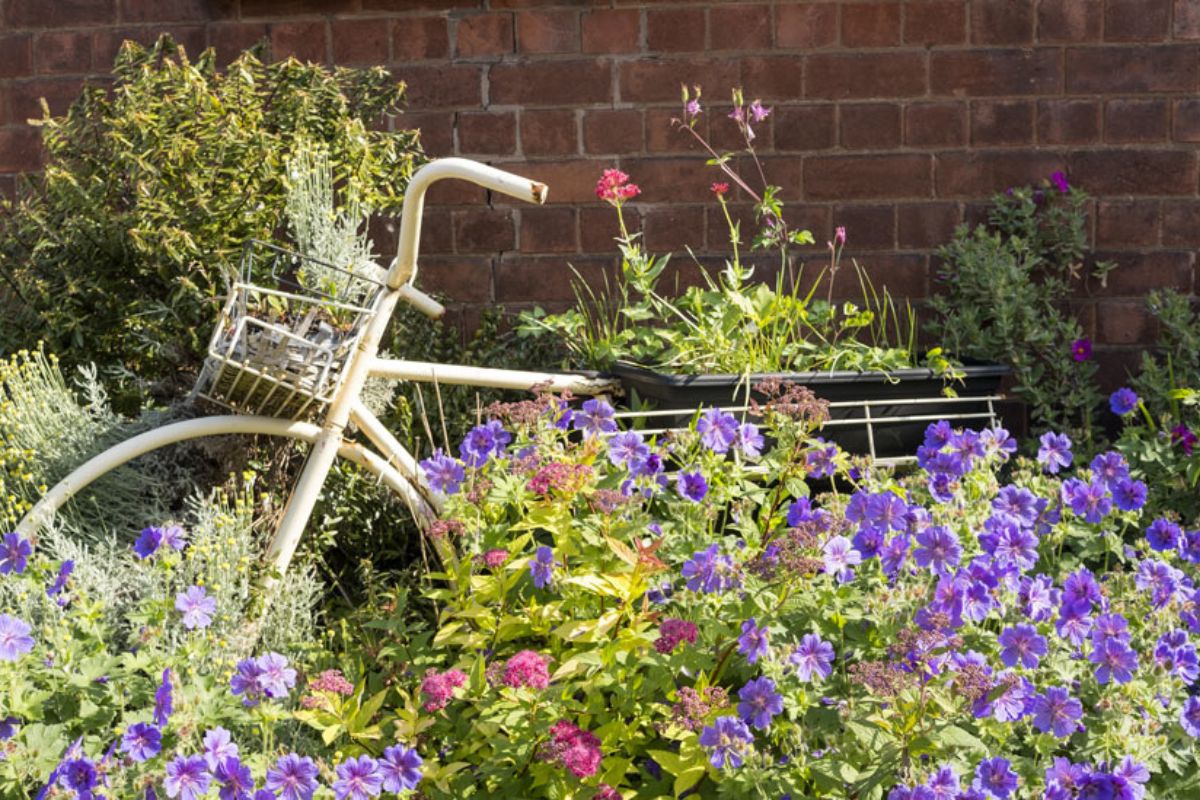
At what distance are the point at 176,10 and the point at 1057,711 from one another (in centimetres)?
320

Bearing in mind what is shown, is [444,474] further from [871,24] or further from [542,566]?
[871,24]

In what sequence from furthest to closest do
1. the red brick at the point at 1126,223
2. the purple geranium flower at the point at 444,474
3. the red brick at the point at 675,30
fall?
the red brick at the point at 1126,223
the red brick at the point at 675,30
the purple geranium flower at the point at 444,474

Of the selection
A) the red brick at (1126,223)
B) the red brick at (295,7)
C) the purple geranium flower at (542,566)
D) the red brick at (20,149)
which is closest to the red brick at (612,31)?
the red brick at (295,7)

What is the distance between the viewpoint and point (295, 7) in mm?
4148

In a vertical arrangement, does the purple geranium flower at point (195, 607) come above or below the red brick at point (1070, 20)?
below

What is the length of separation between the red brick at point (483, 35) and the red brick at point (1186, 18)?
6.15ft

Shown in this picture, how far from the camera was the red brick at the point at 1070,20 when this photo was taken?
410 centimetres

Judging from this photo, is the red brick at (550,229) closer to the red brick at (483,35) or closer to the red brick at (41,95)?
the red brick at (483,35)

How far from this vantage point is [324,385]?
2953mm

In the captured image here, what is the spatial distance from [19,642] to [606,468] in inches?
43.1

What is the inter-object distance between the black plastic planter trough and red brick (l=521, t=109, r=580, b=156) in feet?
2.83

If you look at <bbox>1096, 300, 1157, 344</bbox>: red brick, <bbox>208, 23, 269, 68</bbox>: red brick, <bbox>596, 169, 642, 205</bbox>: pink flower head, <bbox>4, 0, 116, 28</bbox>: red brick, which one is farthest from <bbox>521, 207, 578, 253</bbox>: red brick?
<bbox>1096, 300, 1157, 344</bbox>: red brick

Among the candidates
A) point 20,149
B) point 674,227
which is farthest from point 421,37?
point 20,149

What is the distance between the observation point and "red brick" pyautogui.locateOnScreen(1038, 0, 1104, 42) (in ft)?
13.4
